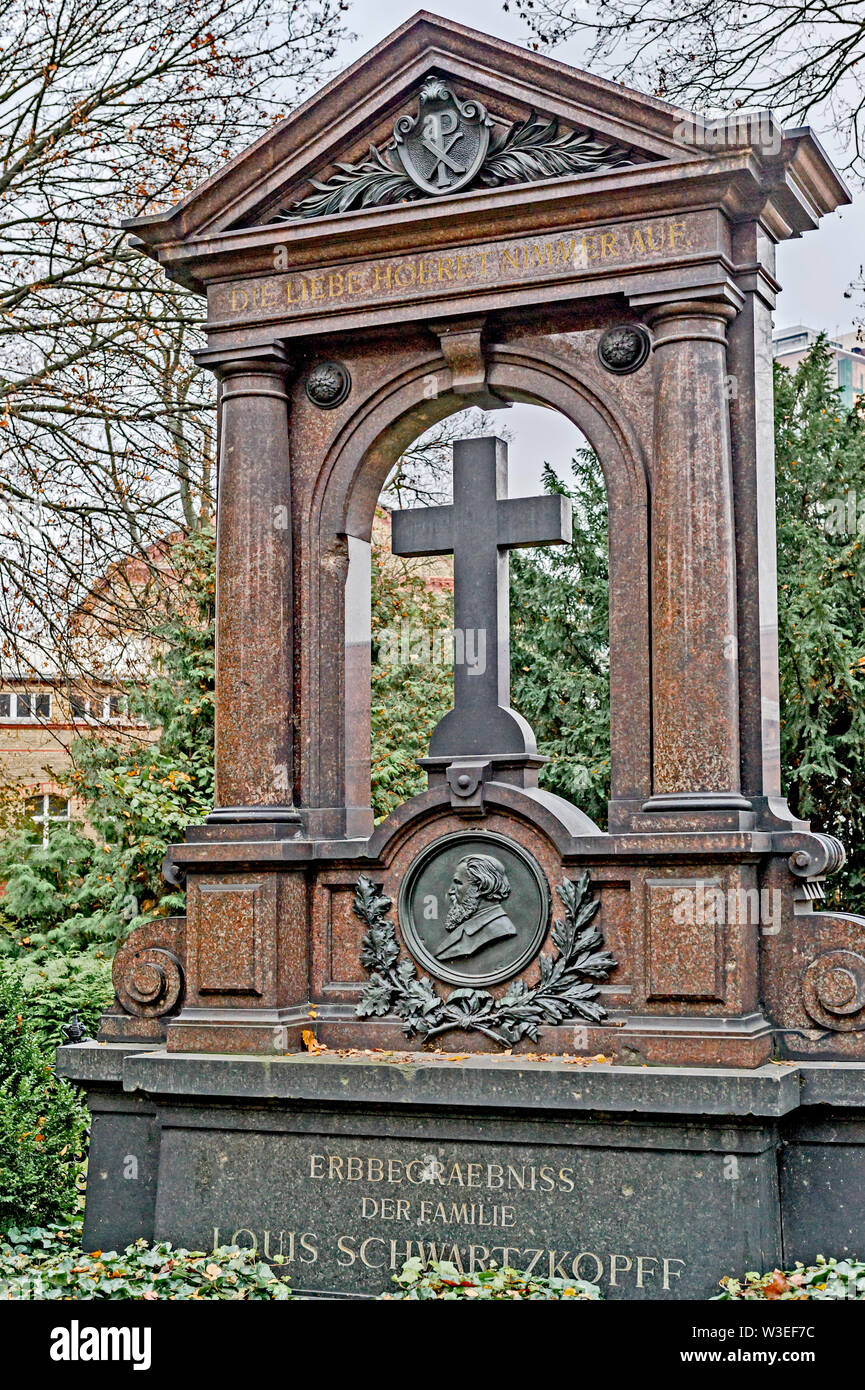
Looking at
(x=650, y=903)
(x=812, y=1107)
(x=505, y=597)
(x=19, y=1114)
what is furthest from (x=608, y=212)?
(x=19, y=1114)

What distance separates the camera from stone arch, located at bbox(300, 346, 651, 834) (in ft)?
23.1

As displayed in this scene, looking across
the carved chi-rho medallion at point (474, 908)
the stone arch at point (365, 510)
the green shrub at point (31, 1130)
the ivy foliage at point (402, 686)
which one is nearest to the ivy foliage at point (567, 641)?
the ivy foliage at point (402, 686)

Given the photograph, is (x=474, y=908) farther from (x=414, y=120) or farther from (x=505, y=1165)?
(x=414, y=120)

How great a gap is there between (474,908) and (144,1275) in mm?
2075

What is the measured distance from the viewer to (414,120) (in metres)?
7.41

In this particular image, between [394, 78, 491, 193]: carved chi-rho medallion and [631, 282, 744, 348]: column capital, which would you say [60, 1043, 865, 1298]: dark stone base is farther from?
[394, 78, 491, 193]: carved chi-rho medallion

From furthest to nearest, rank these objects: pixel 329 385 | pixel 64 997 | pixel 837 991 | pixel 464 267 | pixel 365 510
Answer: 1. pixel 64 997
2. pixel 365 510
3. pixel 329 385
4. pixel 464 267
5. pixel 837 991

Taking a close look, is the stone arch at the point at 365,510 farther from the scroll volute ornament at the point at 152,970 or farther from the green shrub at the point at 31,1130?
the green shrub at the point at 31,1130

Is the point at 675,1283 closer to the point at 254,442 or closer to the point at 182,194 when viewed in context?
the point at 254,442

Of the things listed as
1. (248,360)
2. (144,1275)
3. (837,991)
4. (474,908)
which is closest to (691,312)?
(248,360)

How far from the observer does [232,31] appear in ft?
39.5

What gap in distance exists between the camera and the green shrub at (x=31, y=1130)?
8.34 meters

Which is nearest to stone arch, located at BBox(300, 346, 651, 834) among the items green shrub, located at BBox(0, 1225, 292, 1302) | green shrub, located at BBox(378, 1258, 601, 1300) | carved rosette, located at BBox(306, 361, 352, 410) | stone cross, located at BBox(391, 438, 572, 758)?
carved rosette, located at BBox(306, 361, 352, 410)

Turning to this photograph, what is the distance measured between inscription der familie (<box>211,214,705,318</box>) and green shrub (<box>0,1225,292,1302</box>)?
4.36 metres
